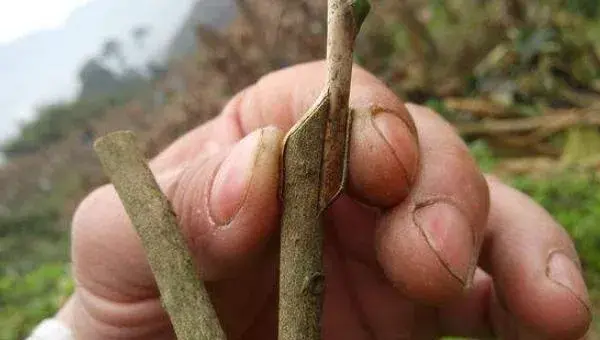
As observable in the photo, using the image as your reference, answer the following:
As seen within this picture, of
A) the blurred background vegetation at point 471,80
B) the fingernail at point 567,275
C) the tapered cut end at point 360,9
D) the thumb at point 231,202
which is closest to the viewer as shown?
the tapered cut end at point 360,9

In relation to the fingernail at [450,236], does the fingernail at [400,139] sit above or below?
above

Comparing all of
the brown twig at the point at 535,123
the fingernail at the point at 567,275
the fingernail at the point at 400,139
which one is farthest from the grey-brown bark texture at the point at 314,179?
the brown twig at the point at 535,123

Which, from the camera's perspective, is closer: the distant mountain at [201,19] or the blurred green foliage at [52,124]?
the distant mountain at [201,19]

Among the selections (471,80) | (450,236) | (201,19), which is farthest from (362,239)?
(201,19)

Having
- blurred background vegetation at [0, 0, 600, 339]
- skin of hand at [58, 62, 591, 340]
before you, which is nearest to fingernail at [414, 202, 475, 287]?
skin of hand at [58, 62, 591, 340]

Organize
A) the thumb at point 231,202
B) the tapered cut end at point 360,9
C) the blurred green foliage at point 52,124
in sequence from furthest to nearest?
the blurred green foliage at point 52,124 → the thumb at point 231,202 → the tapered cut end at point 360,9

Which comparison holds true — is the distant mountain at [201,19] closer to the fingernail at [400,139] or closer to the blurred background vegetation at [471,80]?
the blurred background vegetation at [471,80]
